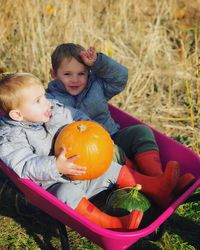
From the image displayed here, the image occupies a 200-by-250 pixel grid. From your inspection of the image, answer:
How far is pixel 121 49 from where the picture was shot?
5125 mm

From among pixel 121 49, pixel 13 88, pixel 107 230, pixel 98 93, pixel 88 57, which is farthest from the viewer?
pixel 121 49

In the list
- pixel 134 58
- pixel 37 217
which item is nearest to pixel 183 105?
pixel 134 58

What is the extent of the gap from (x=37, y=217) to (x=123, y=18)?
2758mm

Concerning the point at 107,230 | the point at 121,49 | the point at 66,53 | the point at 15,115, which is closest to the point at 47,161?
the point at 15,115

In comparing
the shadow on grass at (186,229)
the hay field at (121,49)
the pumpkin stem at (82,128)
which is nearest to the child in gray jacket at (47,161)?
the pumpkin stem at (82,128)

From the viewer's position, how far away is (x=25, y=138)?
2768 mm

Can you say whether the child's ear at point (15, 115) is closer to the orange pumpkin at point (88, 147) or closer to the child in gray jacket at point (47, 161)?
the child in gray jacket at point (47, 161)

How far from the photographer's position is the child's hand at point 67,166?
8.32ft

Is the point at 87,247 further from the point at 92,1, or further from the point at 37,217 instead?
the point at 92,1

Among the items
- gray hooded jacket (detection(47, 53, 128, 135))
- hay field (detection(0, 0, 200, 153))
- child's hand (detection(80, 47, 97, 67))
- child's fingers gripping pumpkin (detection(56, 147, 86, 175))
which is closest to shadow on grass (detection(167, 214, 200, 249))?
gray hooded jacket (detection(47, 53, 128, 135))

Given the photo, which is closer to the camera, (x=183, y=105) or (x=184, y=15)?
(x=183, y=105)

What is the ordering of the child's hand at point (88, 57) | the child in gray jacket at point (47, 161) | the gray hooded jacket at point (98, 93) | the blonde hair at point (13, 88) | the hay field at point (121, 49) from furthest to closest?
the hay field at point (121, 49) → the gray hooded jacket at point (98, 93) → the child's hand at point (88, 57) → the blonde hair at point (13, 88) → the child in gray jacket at point (47, 161)

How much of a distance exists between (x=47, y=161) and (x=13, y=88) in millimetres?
482

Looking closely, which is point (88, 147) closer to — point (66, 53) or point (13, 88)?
point (13, 88)
